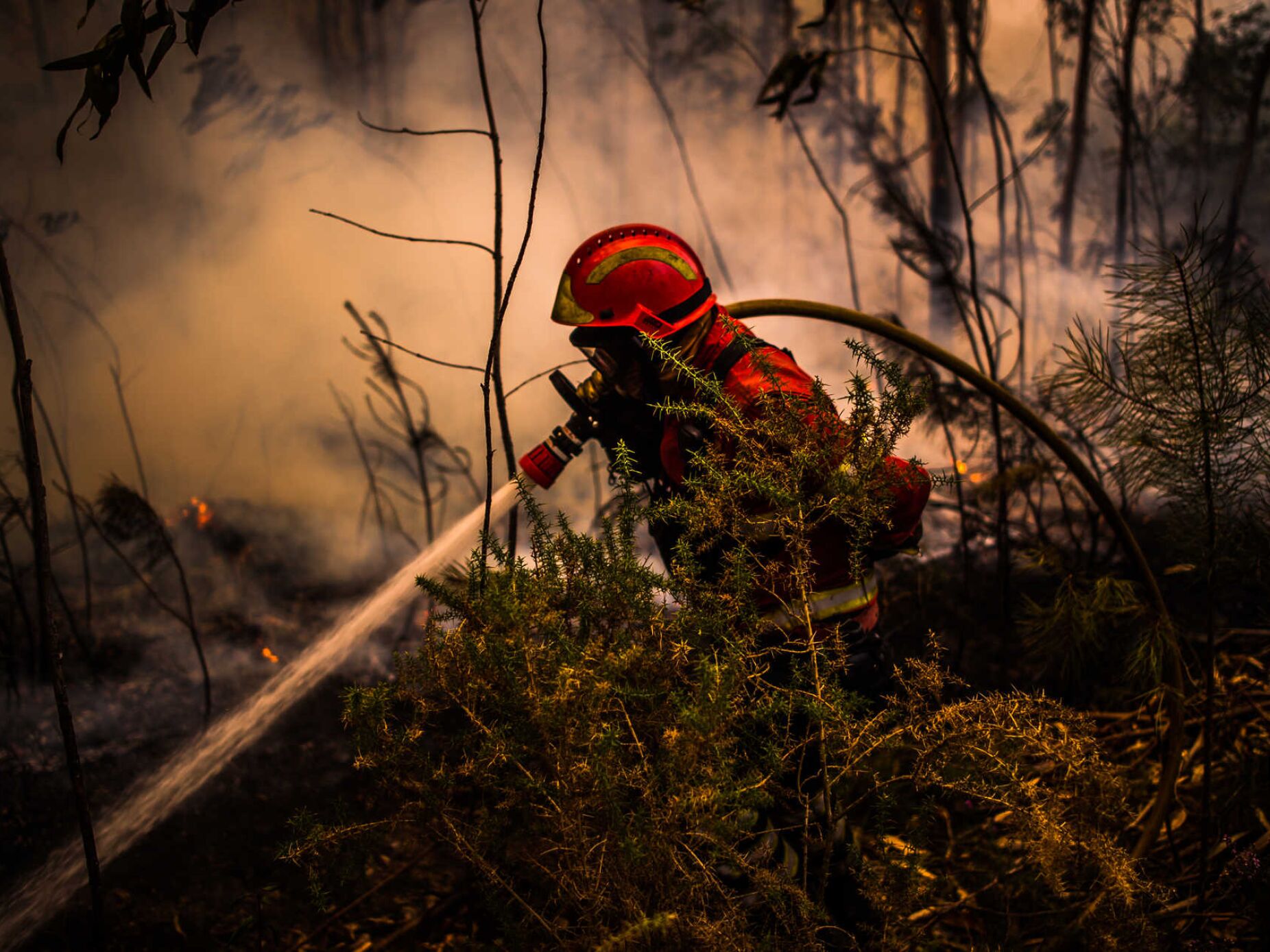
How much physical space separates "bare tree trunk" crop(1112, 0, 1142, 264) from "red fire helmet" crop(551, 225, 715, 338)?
189 centimetres

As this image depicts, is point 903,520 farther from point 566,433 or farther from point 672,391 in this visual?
point 566,433

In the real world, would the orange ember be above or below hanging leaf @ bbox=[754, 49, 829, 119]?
below

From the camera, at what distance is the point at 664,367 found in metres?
1.17

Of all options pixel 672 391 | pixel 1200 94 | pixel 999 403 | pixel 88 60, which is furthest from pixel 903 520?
pixel 1200 94

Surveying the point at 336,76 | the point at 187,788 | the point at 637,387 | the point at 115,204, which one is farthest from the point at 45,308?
the point at 637,387

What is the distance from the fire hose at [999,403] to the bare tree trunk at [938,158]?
1290 millimetres

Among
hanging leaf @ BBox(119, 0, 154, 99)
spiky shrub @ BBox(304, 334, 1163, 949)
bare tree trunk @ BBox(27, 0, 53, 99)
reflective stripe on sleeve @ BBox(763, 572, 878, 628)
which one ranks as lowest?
spiky shrub @ BBox(304, 334, 1163, 949)

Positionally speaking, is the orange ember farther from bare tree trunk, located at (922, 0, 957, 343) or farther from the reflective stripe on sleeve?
bare tree trunk, located at (922, 0, 957, 343)

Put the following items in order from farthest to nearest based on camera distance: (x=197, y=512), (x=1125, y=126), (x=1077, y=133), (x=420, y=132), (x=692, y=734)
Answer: (x=1077, y=133) < (x=1125, y=126) < (x=197, y=512) < (x=420, y=132) < (x=692, y=734)

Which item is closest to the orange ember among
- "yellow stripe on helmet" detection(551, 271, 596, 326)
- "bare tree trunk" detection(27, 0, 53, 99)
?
"bare tree trunk" detection(27, 0, 53, 99)

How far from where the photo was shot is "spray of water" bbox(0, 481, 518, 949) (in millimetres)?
1432

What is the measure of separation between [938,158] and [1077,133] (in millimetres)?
542

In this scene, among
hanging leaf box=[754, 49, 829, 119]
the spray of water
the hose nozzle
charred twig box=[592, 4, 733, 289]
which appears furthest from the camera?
charred twig box=[592, 4, 733, 289]

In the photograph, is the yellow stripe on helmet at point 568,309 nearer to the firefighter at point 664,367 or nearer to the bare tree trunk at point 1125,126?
the firefighter at point 664,367
